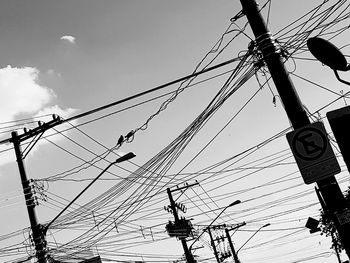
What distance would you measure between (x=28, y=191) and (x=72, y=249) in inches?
125

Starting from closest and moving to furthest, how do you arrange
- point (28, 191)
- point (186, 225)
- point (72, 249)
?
point (28, 191) → point (72, 249) → point (186, 225)

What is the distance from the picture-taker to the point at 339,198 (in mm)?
5336

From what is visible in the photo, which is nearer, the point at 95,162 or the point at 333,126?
the point at 333,126

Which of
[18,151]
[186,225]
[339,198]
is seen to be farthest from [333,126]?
[186,225]

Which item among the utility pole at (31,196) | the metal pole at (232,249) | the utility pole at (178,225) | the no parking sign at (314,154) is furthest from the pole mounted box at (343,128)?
the metal pole at (232,249)

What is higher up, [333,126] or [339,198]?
[333,126]

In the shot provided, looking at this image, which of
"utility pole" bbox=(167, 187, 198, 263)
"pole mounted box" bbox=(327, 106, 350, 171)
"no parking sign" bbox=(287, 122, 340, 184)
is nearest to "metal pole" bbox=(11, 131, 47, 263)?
"no parking sign" bbox=(287, 122, 340, 184)

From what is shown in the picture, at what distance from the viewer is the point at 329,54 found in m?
4.07

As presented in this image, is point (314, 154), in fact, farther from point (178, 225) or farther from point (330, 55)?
point (178, 225)

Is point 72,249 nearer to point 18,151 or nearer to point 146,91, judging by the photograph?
point 18,151

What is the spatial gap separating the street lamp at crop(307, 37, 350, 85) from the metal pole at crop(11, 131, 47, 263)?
10.6m

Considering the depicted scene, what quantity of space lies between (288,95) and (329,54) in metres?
1.97

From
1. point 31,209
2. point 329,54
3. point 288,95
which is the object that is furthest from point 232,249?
point 329,54

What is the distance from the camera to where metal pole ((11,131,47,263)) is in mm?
12211
